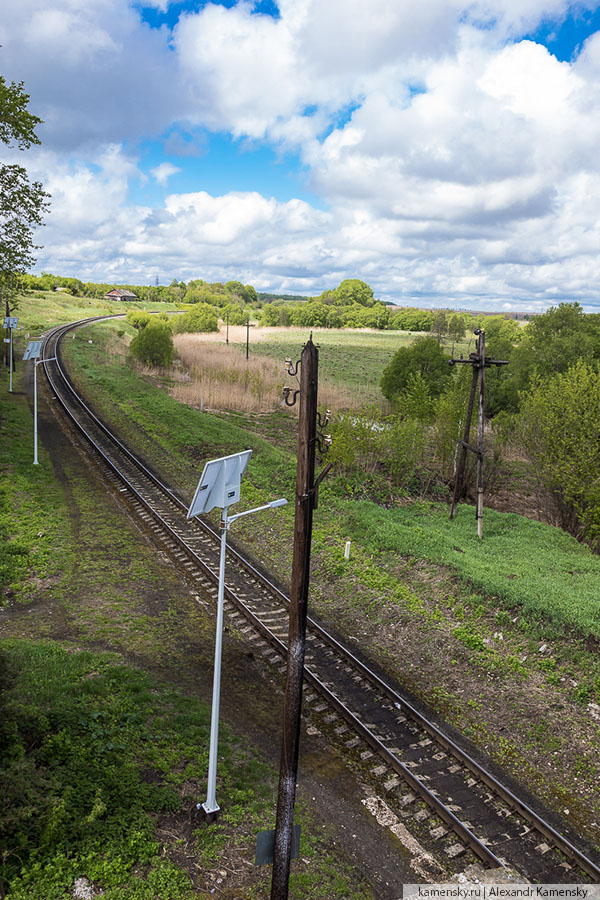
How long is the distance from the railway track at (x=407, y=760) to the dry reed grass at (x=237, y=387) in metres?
25.4

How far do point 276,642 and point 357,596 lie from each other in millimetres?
3413

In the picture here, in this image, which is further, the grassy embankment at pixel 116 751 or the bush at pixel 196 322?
the bush at pixel 196 322

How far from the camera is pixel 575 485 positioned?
21719 millimetres

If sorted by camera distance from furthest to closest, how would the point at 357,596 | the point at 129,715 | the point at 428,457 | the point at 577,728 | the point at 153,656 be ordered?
1. the point at 428,457
2. the point at 357,596
3. the point at 153,656
4. the point at 577,728
5. the point at 129,715

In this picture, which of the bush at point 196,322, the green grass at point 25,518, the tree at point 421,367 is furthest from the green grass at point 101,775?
the bush at point 196,322

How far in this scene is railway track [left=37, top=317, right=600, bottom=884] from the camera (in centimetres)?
808

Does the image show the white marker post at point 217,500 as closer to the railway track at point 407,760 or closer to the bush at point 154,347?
the railway track at point 407,760

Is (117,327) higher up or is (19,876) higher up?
(117,327)

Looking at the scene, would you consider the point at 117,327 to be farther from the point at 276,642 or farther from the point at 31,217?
the point at 276,642

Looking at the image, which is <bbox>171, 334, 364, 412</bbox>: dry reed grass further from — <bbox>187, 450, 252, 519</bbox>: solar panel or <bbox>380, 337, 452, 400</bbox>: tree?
<bbox>187, 450, 252, 519</bbox>: solar panel

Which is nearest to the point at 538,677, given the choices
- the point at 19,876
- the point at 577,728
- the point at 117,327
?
the point at 577,728

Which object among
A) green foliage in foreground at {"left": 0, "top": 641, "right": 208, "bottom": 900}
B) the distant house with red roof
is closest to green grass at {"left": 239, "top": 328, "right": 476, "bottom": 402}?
green foliage in foreground at {"left": 0, "top": 641, "right": 208, "bottom": 900}

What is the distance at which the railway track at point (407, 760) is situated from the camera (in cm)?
808

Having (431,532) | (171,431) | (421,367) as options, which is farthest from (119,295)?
(431,532)
